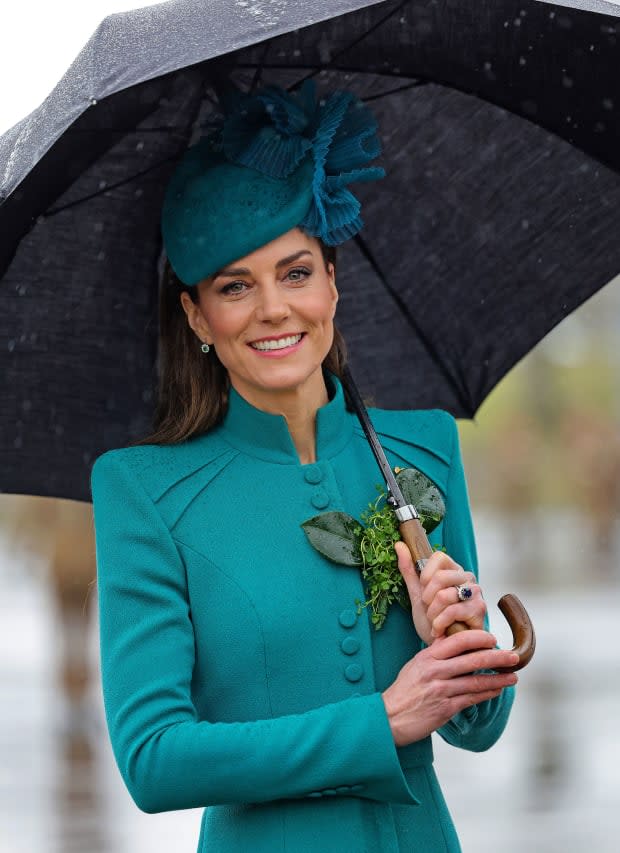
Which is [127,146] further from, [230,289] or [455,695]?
[455,695]

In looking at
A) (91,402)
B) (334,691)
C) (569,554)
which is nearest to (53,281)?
(91,402)

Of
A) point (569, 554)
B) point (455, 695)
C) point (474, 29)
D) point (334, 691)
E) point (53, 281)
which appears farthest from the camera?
point (569, 554)

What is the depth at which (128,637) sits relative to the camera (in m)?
2.64

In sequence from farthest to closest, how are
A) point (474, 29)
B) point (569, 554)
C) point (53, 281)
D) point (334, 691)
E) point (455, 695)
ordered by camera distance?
1. point (569, 554)
2. point (53, 281)
3. point (474, 29)
4. point (334, 691)
5. point (455, 695)

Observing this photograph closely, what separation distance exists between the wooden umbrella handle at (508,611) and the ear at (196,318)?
535 mm

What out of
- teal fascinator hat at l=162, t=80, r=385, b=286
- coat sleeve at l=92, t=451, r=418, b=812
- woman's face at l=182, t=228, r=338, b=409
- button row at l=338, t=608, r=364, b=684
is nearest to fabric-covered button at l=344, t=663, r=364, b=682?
button row at l=338, t=608, r=364, b=684

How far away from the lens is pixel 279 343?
9.32 feet

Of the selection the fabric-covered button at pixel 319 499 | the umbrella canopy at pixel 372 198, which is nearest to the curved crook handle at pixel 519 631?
the fabric-covered button at pixel 319 499

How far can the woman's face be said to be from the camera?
2.83m

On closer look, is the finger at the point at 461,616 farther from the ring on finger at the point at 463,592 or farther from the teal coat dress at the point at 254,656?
the teal coat dress at the point at 254,656

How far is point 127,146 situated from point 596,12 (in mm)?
926

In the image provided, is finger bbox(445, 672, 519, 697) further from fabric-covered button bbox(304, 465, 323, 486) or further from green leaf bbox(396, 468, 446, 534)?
fabric-covered button bbox(304, 465, 323, 486)

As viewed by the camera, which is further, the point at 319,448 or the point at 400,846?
the point at 319,448

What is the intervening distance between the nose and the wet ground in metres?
5.50
